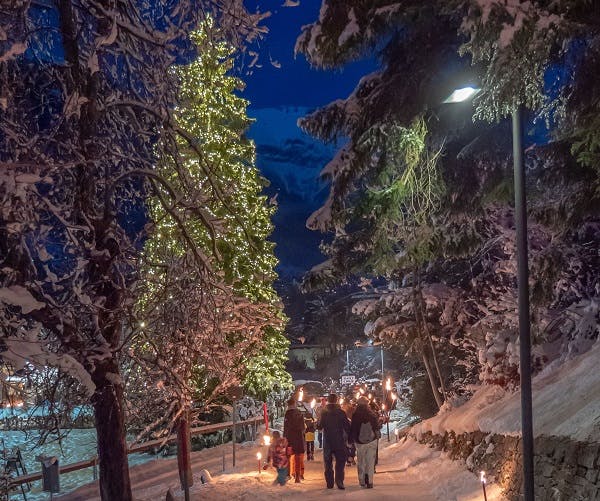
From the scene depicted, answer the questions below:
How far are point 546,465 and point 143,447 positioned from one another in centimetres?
1266

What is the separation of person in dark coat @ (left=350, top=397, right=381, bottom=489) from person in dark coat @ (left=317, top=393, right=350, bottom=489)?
0.25 m

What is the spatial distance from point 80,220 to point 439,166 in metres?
7.16

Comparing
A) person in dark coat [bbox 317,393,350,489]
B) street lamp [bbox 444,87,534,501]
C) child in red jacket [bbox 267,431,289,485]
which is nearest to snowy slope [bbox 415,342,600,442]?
street lamp [bbox 444,87,534,501]

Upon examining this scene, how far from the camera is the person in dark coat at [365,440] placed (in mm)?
12844

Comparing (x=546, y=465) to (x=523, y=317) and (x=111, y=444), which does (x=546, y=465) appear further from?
(x=111, y=444)

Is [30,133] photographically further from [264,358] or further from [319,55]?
[264,358]

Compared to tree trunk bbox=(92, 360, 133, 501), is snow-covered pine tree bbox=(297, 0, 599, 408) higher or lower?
higher

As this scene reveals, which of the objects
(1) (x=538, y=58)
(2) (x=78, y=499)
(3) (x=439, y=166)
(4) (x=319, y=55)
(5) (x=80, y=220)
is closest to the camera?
(1) (x=538, y=58)

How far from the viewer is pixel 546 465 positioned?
342 inches

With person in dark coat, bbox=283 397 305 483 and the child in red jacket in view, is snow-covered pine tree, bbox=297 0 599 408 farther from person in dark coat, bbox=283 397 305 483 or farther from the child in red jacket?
the child in red jacket

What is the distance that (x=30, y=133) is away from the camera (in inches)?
288

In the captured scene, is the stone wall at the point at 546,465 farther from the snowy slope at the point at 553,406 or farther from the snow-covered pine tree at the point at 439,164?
the snow-covered pine tree at the point at 439,164

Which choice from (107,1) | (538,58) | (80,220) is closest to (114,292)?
(80,220)

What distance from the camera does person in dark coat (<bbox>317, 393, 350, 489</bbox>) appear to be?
42.4 feet
